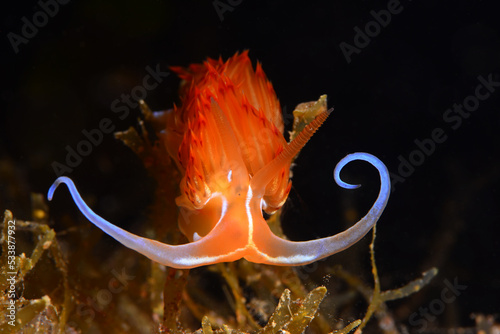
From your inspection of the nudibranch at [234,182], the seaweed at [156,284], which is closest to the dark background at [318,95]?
the seaweed at [156,284]

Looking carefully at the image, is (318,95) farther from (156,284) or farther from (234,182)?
(156,284)

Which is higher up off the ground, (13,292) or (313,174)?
(13,292)

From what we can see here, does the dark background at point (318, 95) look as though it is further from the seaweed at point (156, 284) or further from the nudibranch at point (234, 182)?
the nudibranch at point (234, 182)

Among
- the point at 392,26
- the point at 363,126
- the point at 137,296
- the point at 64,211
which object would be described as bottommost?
the point at 363,126

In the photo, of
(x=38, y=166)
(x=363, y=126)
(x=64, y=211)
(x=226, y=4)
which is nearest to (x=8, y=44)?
(x=38, y=166)

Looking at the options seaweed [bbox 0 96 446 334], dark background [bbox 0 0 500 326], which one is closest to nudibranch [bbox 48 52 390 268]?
seaweed [bbox 0 96 446 334]

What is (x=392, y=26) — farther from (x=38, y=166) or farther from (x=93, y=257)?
(x=38, y=166)
